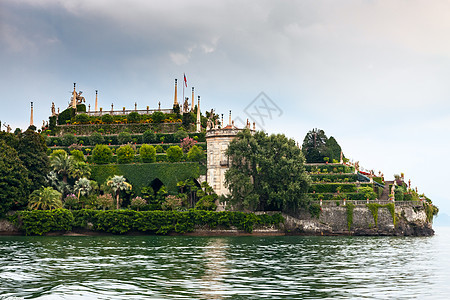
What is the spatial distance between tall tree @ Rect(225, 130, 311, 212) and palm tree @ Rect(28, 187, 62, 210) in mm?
22514

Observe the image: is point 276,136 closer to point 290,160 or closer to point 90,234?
point 290,160

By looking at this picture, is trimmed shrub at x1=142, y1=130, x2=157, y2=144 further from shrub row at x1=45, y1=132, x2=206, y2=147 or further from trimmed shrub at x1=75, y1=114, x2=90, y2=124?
trimmed shrub at x1=75, y1=114, x2=90, y2=124

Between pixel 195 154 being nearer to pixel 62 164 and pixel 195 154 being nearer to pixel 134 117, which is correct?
pixel 62 164

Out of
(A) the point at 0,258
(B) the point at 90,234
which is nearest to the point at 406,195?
(B) the point at 90,234

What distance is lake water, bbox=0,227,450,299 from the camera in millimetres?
26927

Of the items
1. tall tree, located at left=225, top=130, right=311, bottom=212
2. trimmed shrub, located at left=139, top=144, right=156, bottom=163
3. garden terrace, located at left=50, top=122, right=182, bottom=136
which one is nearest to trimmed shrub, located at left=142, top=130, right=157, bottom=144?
garden terrace, located at left=50, top=122, right=182, bottom=136

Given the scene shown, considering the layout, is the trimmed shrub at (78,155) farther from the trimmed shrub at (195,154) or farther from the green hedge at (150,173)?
the trimmed shrub at (195,154)

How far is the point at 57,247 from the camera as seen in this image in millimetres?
51844

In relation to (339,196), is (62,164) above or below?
above

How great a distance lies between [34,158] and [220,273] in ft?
172

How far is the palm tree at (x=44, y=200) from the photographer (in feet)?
247

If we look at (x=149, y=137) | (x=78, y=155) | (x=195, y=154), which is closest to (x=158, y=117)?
(x=149, y=137)

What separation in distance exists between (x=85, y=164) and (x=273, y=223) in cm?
3060

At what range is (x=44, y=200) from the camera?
7544 cm
